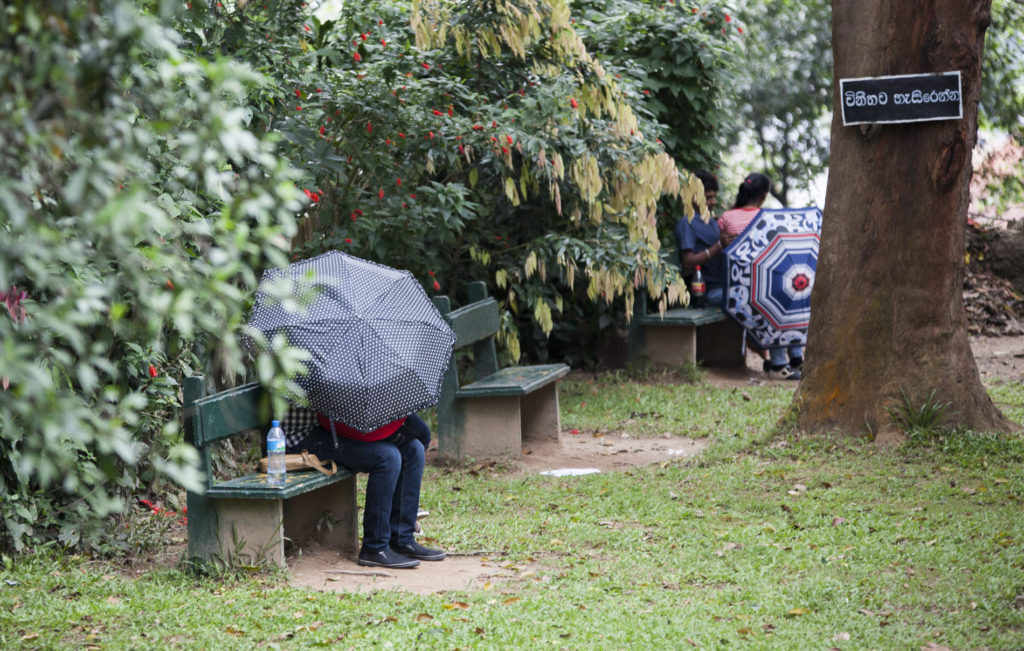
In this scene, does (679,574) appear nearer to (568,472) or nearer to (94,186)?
(568,472)

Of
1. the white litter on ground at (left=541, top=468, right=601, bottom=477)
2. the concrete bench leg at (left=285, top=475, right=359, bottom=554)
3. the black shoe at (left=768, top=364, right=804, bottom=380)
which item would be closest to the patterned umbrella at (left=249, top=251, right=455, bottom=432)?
the concrete bench leg at (left=285, top=475, right=359, bottom=554)

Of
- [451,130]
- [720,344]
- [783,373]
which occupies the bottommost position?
[783,373]

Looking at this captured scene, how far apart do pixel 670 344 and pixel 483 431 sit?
351 centimetres

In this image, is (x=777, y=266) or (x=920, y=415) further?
(x=777, y=266)

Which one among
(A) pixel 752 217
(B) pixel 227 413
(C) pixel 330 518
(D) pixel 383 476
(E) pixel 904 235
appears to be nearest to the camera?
(B) pixel 227 413

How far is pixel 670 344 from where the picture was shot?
10.5m

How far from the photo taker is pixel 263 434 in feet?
18.6

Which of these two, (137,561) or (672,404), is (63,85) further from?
(672,404)

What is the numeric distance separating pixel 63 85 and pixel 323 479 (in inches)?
131

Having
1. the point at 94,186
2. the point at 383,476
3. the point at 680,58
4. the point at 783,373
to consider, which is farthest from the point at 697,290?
the point at 94,186

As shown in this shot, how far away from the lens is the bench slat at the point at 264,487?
4.83 m

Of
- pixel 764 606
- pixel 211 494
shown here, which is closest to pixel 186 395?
pixel 211 494

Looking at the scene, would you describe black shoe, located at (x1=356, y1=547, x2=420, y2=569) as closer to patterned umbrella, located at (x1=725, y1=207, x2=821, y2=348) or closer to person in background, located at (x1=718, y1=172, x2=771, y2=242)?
patterned umbrella, located at (x1=725, y1=207, x2=821, y2=348)

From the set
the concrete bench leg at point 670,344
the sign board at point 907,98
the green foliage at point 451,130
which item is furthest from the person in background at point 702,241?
the sign board at point 907,98
